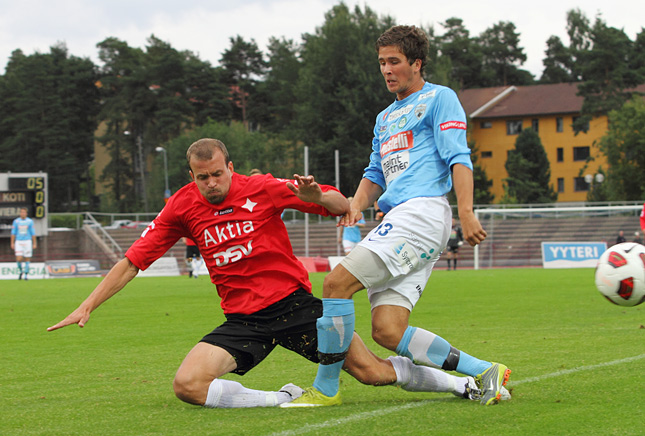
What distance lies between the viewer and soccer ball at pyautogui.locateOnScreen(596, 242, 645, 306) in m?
5.30

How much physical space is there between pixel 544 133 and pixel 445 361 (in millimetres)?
72135

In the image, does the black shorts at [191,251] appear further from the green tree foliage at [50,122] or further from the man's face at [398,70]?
the green tree foliage at [50,122]

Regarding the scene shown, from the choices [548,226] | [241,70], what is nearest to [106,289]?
[548,226]

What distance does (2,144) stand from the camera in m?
75.8

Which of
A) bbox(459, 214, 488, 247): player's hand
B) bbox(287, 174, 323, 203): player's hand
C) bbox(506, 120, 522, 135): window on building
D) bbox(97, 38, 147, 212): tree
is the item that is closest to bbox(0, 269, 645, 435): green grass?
bbox(459, 214, 488, 247): player's hand

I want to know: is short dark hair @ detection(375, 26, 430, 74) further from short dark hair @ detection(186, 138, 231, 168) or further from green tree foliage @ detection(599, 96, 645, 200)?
green tree foliage @ detection(599, 96, 645, 200)

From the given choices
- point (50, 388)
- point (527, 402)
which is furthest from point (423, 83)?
point (50, 388)

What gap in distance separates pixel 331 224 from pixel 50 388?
132 ft

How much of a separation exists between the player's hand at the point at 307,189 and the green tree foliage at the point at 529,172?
2326 inches

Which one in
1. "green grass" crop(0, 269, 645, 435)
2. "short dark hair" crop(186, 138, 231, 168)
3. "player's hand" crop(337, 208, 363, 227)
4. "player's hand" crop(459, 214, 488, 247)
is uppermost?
"short dark hair" crop(186, 138, 231, 168)

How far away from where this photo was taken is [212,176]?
16.2 ft

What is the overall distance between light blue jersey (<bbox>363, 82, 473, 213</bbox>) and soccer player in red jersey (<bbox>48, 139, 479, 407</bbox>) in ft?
1.21

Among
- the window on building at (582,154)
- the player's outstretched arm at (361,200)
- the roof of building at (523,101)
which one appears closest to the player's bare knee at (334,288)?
the player's outstretched arm at (361,200)

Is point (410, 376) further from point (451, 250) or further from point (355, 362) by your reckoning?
point (451, 250)
